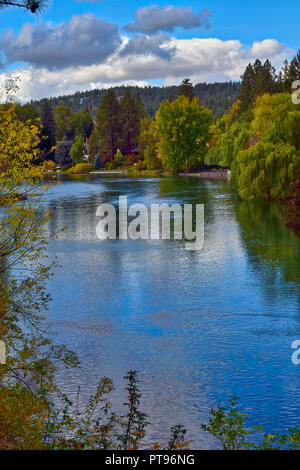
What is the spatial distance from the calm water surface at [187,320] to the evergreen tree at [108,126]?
99.0 metres

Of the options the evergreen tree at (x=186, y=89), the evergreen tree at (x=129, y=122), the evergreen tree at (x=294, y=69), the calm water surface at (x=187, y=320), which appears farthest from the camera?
the evergreen tree at (x=129, y=122)

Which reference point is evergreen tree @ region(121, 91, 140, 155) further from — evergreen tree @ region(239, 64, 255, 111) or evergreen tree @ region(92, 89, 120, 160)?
evergreen tree @ region(239, 64, 255, 111)

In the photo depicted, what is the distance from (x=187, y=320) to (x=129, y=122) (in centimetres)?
11630

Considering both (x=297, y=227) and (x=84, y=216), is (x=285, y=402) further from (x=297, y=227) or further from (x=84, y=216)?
(x=84, y=216)

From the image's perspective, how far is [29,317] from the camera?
654 inches

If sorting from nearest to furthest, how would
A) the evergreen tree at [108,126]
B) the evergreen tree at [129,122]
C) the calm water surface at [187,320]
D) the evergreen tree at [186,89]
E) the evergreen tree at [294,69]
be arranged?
the calm water surface at [187,320], the evergreen tree at [294,69], the evergreen tree at [186,89], the evergreen tree at [108,126], the evergreen tree at [129,122]

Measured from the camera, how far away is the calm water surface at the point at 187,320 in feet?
38.4

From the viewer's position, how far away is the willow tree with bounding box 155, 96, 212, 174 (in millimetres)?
87562

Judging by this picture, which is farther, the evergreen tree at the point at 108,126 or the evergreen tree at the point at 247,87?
the evergreen tree at the point at 108,126

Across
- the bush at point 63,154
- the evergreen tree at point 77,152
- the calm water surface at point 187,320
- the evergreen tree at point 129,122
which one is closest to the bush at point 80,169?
the evergreen tree at point 77,152

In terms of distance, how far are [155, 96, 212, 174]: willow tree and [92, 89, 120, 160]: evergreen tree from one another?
39.0 m

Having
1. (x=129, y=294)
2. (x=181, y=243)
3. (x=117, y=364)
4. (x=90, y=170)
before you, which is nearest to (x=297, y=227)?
(x=181, y=243)

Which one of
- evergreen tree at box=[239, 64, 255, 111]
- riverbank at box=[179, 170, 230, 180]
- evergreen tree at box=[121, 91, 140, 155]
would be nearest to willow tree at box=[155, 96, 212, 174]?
riverbank at box=[179, 170, 230, 180]

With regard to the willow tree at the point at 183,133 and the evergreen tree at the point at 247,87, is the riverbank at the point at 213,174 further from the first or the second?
the evergreen tree at the point at 247,87
